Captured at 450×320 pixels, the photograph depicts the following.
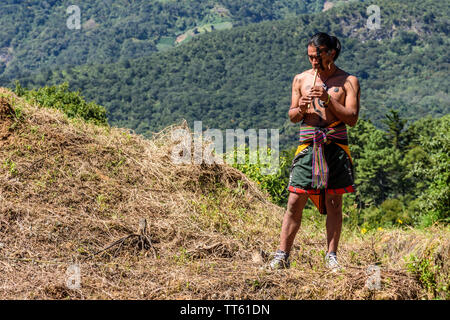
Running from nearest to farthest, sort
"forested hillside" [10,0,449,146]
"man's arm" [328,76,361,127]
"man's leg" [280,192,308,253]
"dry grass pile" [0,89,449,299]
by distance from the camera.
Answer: "dry grass pile" [0,89,449,299] < "man's arm" [328,76,361,127] < "man's leg" [280,192,308,253] < "forested hillside" [10,0,449,146]

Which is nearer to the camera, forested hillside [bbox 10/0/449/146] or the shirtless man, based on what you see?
the shirtless man

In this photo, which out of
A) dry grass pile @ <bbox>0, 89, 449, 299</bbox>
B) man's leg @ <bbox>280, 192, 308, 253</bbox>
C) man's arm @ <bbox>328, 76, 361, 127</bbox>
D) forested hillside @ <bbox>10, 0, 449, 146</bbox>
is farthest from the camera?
forested hillside @ <bbox>10, 0, 449, 146</bbox>

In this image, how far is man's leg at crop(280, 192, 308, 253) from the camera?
12.2 feet

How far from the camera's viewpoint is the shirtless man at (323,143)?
363cm

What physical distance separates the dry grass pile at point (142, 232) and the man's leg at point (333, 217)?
0.23 meters

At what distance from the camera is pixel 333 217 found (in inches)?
149

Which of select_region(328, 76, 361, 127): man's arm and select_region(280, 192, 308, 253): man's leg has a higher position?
select_region(328, 76, 361, 127): man's arm

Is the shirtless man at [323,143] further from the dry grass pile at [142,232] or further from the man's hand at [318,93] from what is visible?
the dry grass pile at [142,232]

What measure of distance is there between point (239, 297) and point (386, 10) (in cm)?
17122

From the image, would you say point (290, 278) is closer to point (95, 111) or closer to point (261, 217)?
point (261, 217)

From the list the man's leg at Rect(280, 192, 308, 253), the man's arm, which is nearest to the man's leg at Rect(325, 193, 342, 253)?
the man's leg at Rect(280, 192, 308, 253)

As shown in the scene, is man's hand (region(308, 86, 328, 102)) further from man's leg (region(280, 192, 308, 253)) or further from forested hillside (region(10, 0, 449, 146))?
forested hillside (region(10, 0, 449, 146))

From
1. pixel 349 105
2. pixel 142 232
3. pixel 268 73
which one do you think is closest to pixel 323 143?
pixel 349 105

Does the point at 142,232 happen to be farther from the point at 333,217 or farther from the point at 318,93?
the point at 318,93
